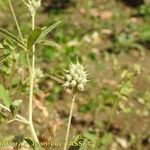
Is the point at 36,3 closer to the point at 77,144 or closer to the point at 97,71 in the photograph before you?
the point at 77,144

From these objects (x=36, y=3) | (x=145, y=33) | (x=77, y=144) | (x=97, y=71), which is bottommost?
(x=77, y=144)

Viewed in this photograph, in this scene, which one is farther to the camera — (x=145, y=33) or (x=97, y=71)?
(x=145, y=33)

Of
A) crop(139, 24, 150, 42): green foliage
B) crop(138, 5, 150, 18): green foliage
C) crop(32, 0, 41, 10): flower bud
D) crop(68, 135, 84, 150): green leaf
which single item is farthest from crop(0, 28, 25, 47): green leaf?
crop(138, 5, 150, 18): green foliage

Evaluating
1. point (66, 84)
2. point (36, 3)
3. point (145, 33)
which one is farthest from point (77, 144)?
point (145, 33)

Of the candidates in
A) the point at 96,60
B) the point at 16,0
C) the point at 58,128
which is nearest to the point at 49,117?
the point at 58,128

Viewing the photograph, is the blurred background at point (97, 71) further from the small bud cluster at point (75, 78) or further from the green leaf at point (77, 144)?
the small bud cluster at point (75, 78)

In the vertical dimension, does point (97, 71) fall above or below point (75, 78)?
above

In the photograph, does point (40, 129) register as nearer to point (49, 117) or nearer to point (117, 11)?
point (49, 117)

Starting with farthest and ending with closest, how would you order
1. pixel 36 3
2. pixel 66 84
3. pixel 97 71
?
1. pixel 97 71
2. pixel 36 3
3. pixel 66 84
